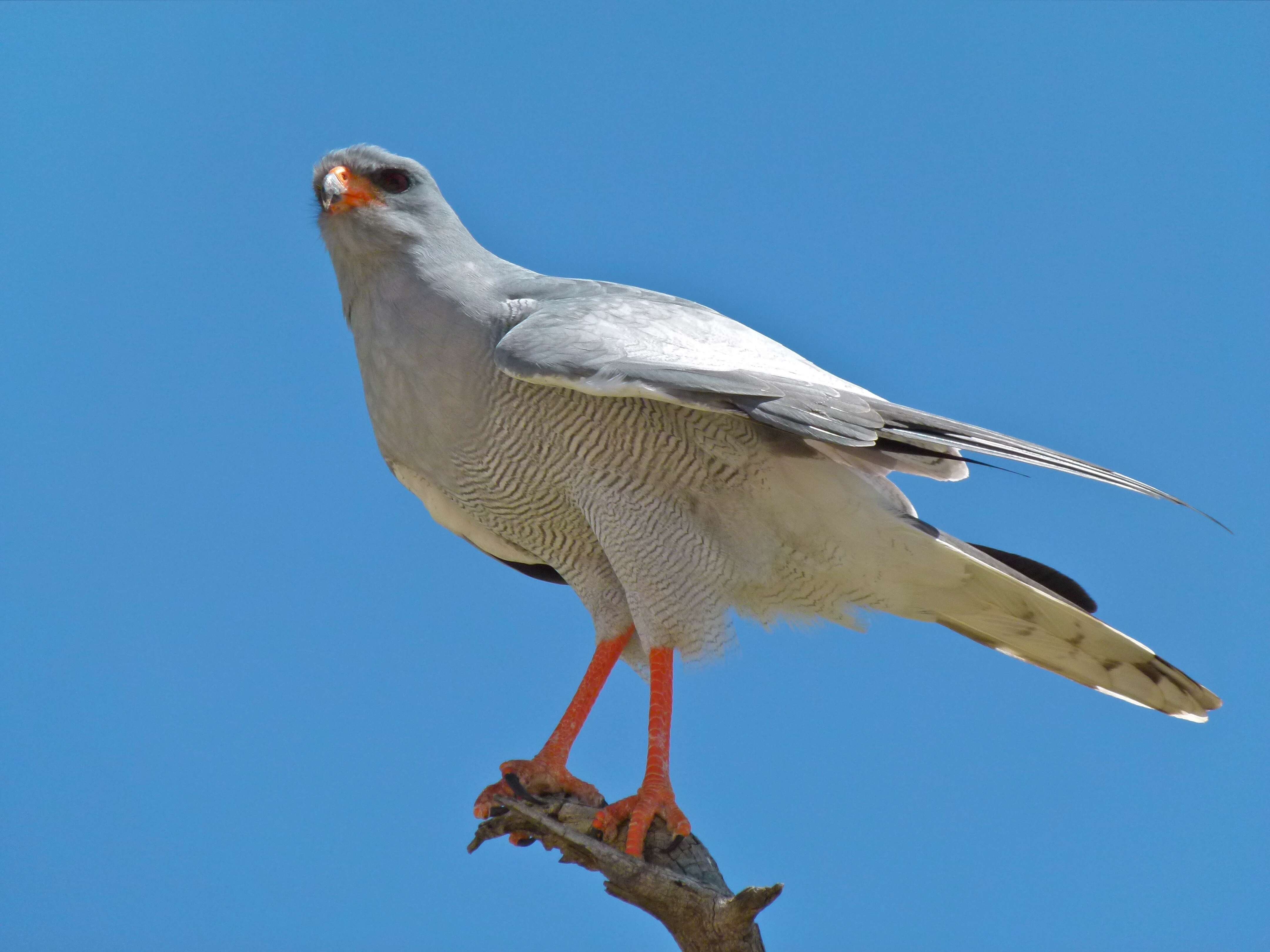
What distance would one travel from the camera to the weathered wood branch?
4.28m

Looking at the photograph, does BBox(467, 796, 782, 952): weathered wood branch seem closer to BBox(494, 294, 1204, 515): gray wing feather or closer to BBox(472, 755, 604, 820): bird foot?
BBox(472, 755, 604, 820): bird foot

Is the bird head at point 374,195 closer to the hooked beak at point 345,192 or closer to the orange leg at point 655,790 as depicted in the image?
the hooked beak at point 345,192

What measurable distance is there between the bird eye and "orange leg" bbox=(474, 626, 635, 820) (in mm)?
2444

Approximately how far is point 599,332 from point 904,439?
132 cm

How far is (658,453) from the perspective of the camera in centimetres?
484

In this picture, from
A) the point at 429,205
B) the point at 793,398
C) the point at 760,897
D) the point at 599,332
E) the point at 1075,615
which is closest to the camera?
the point at 760,897

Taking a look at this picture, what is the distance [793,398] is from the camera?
4402 mm

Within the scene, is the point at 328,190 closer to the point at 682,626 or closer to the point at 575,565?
the point at 575,565

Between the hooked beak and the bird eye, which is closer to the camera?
the hooked beak

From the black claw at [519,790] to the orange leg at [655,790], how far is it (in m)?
0.27

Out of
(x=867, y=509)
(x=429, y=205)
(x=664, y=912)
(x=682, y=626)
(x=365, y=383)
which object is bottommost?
(x=664, y=912)

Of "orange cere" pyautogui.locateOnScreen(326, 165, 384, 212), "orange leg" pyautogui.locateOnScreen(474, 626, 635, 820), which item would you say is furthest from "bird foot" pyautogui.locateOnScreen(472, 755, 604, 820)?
"orange cere" pyautogui.locateOnScreen(326, 165, 384, 212)

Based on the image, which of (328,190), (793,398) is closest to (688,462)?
(793,398)

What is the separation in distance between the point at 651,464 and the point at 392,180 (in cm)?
188
